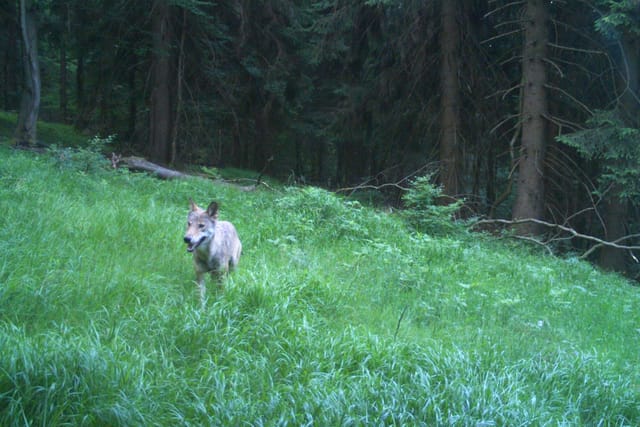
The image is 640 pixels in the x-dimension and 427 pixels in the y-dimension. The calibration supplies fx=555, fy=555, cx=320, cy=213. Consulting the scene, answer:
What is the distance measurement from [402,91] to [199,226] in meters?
14.7

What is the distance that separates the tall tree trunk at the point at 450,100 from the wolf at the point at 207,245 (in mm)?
11744

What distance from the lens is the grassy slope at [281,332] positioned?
388 centimetres

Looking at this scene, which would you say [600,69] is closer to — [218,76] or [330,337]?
[218,76]

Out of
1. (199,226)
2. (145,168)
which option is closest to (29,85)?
(145,168)

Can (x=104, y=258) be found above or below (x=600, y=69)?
below

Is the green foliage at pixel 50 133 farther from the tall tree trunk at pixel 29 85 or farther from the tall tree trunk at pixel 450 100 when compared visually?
the tall tree trunk at pixel 450 100

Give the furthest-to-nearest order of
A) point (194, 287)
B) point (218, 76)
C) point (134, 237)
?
1. point (218, 76)
2. point (134, 237)
3. point (194, 287)

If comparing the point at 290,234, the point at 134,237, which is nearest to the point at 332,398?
the point at 134,237

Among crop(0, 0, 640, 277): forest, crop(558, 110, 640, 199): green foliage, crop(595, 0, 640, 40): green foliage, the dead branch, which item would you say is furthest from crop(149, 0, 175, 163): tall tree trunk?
crop(595, 0, 640, 40): green foliage

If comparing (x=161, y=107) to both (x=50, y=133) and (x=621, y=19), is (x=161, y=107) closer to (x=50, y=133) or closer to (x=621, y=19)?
(x=50, y=133)

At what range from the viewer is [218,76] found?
70.4ft

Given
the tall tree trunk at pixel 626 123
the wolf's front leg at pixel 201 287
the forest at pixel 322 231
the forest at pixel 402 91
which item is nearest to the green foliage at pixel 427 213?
the forest at pixel 322 231

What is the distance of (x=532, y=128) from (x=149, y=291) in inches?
497

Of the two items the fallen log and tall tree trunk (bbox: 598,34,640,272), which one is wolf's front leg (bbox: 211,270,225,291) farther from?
tall tree trunk (bbox: 598,34,640,272)
